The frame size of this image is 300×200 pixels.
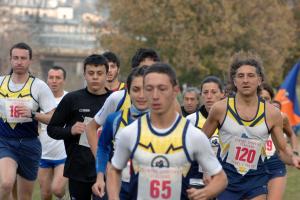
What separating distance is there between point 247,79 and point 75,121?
6.31 feet

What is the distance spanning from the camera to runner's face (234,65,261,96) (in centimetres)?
870

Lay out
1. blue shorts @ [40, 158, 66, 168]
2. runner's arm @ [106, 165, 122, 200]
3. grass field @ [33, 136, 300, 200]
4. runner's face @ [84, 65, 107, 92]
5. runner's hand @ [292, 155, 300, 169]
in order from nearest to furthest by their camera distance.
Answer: runner's arm @ [106, 165, 122, 200] → runner's hand @ [292, 155, 300, 169] → runner's face @ [84, 65, 107, 92] → blue shorts @ [40, 158, 66, 168] → grass field @ [33, 136, 300, 200]

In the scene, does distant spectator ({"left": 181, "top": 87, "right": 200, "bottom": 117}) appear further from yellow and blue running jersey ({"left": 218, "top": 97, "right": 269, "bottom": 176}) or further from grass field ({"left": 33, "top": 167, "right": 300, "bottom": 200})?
grass field ({"left": 33, "top": 167, "right": 300, "bottom": 200})

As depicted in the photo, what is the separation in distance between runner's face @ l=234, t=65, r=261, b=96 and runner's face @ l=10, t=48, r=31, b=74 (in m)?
3.08

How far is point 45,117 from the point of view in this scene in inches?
408

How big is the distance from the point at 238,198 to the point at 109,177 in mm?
2758

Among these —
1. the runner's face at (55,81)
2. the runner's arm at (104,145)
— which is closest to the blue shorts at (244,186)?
the runner's arm at (104,145)

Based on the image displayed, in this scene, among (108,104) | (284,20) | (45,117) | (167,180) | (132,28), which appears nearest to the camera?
(167,180)

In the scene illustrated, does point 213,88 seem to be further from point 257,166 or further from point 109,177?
point 109,177

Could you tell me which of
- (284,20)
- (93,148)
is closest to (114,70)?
(93,148)

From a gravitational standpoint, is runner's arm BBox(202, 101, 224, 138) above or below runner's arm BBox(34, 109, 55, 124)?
above

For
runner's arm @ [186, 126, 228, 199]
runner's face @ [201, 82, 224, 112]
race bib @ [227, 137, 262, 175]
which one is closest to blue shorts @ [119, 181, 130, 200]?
runner's arm @ [186, 126, 228, 199]

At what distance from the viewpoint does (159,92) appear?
6176mm

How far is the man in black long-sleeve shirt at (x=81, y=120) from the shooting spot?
935cm
